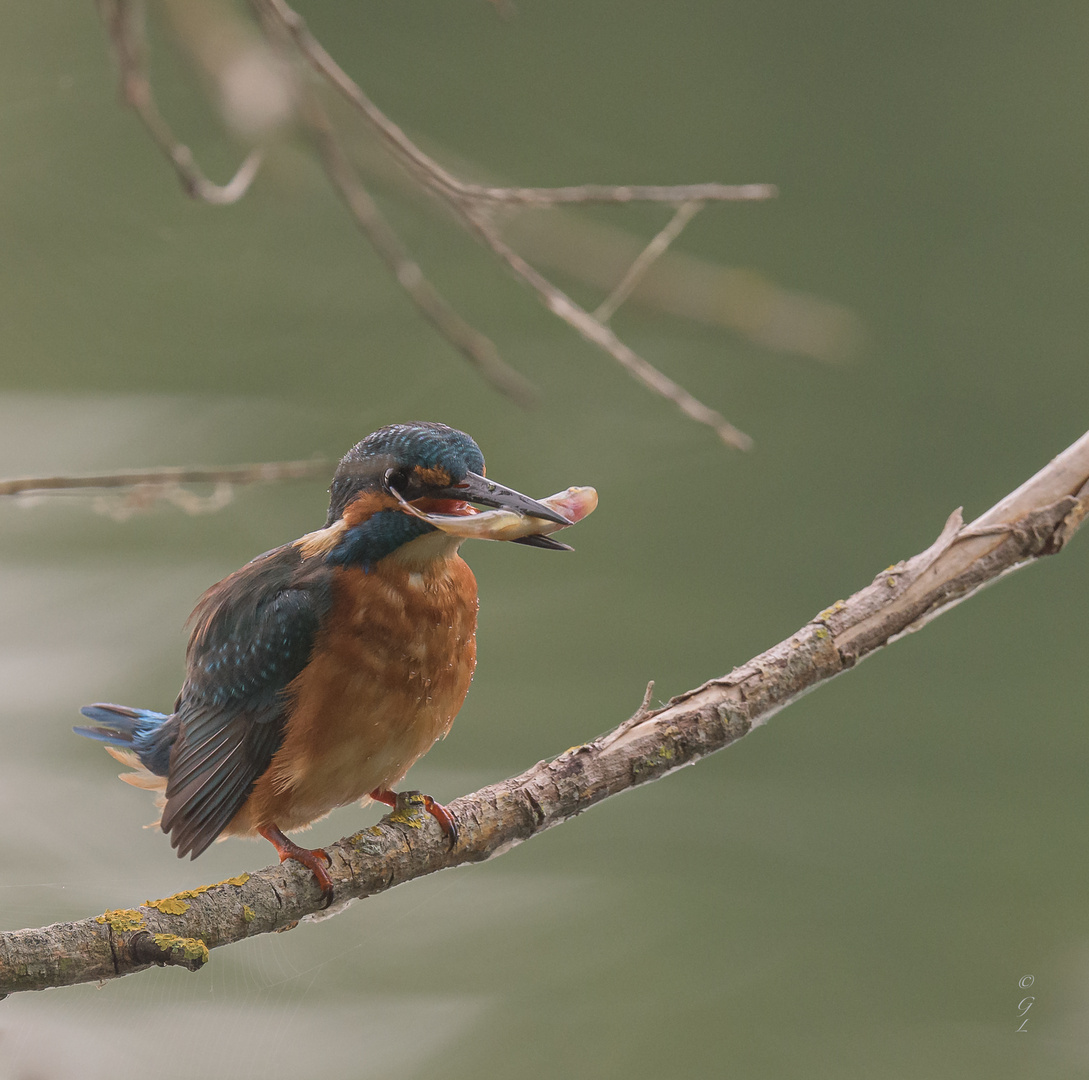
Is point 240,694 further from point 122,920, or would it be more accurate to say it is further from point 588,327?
point 588,327

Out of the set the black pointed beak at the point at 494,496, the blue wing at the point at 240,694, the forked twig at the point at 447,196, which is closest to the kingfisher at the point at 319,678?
the blue wing at the point at 240,694

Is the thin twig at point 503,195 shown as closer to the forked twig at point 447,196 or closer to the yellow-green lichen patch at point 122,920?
the forked twig at point 447,196

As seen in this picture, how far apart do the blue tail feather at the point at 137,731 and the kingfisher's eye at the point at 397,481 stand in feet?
1.31

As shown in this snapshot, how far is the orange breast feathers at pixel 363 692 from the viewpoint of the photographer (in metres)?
1.05

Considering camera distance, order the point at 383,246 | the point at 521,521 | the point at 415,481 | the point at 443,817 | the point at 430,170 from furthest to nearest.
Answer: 1. the point at 383,246
2. the point at 430,170
3. the point at 443,817
4. the point at 415,481
5. the point at 521,521

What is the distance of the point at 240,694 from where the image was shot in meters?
1.07

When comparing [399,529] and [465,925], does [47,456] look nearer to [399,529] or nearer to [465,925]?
[465,925]

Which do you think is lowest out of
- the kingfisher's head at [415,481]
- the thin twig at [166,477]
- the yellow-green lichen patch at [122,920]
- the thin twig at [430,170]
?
the yellow-green lichen patch at [122,920]

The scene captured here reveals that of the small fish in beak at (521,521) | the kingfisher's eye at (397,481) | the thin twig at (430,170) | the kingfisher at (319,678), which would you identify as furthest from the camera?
the thin twig at (430,170)

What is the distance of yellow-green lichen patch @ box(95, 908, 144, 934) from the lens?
0.82 meters

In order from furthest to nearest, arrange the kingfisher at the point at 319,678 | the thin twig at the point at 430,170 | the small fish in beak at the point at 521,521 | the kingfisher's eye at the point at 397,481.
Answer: the thin twig at the point at 430,170
the kingfisher at the point at 319,678
the kingfisher's eye at the point at 397,481
the small fish in beak at the point at 521,521

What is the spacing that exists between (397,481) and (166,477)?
273 millimetres

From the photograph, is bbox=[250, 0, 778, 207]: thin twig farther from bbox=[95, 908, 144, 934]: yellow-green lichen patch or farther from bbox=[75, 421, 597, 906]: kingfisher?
bbox=[95, 908, 144, 934]: yellow-green lichen patch

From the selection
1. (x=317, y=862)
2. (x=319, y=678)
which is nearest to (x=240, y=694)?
(x=319, y=678)
